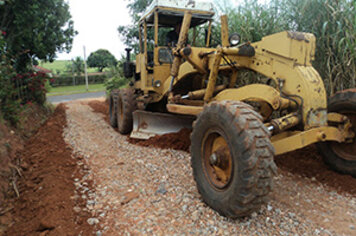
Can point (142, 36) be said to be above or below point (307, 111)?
above

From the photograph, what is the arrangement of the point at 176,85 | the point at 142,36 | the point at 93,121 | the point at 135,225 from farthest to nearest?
1. the point at 93,121
2. the point at 142,36
3. the point at 176,85
4. the point at 135,225

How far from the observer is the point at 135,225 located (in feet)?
8.14

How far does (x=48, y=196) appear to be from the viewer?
2.99 m

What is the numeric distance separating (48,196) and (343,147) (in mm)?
3567

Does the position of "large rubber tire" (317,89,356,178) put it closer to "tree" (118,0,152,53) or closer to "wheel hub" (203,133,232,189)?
"wheel hub" (203,133,232,189)

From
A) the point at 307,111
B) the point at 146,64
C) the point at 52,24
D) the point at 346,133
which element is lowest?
the point at 346,133

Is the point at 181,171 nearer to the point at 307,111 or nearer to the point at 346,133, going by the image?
the point at 307,111

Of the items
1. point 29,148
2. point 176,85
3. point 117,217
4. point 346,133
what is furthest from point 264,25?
point 29,148

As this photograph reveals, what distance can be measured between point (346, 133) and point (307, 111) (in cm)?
76

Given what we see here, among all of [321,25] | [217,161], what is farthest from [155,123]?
[321,25]

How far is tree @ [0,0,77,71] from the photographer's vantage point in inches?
263

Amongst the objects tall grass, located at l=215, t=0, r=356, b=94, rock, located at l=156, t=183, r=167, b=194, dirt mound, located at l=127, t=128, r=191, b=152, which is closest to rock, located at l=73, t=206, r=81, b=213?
rock, located at l=156, t=183, r=167, b=194

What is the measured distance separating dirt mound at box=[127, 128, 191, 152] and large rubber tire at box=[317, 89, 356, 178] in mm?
2134

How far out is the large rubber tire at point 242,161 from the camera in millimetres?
2232
